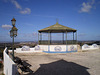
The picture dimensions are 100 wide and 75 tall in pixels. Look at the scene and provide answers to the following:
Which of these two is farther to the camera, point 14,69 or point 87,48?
point 87,48

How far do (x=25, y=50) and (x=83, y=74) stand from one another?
12.7 metres

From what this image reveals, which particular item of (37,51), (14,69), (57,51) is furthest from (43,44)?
(14,69)

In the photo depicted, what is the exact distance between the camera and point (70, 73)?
6.52 metres

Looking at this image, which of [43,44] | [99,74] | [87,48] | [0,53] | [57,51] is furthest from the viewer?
[87,48]

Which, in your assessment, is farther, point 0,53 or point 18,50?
point 18,50

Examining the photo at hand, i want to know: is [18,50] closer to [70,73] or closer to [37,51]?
[37,51]

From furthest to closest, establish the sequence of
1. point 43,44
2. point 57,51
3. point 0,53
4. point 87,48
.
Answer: point 87,48 < point 43,44 < point 57,51 < point 0,53

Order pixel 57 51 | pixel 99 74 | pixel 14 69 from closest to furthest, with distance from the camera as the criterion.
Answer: pixel 14 69 < pixel 99 74 < pixel 57 51

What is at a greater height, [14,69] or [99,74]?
[14,69]

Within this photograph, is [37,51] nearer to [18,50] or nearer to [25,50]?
[25,50]

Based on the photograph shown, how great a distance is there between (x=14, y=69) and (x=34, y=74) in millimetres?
1684

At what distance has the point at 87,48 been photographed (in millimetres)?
22125

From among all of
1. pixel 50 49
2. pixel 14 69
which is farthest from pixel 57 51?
pixel 14 69

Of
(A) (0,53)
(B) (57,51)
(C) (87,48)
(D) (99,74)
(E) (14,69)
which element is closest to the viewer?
(E) (14,69)
